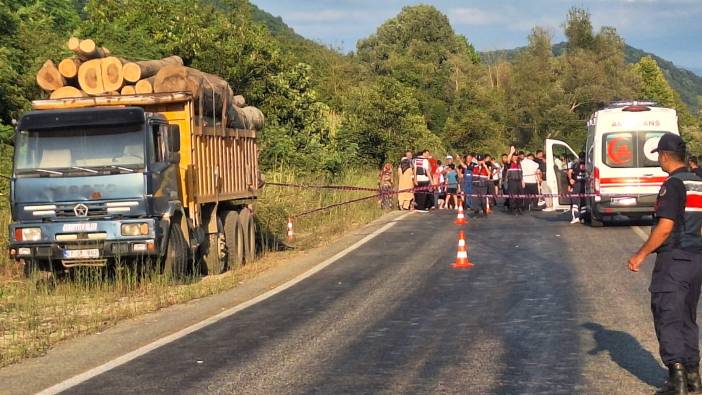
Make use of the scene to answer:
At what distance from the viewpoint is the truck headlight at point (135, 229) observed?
13.3 meters

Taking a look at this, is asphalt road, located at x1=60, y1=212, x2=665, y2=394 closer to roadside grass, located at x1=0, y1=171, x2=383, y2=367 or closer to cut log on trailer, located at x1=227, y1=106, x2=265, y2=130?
roadside grass, located at x1=0, y1=171, x2=383, y2=367

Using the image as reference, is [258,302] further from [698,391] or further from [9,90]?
[9,90]

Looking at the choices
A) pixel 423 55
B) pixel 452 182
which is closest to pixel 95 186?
pixel 452 182

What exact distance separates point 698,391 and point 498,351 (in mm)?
1946

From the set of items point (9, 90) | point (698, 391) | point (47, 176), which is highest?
point (9, 90)

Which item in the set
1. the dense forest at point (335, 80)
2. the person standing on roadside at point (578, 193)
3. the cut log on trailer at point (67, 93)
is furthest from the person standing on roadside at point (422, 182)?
the cut log on trailer at point (67, 93)

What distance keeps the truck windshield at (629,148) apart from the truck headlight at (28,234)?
13.5 meters

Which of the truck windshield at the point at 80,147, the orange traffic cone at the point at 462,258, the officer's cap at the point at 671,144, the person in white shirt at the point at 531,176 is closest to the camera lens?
the officer's cap at the point at 671,144

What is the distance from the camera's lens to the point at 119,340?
9859 mm

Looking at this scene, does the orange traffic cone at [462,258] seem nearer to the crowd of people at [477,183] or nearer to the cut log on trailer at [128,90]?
the cut log on trailer at [128,90]

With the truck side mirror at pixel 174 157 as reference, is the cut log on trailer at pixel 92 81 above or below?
above

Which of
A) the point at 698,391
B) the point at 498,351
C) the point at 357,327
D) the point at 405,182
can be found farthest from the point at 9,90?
the point at 698,391

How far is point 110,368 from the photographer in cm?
832

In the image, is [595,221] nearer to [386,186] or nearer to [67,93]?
[386,186]
